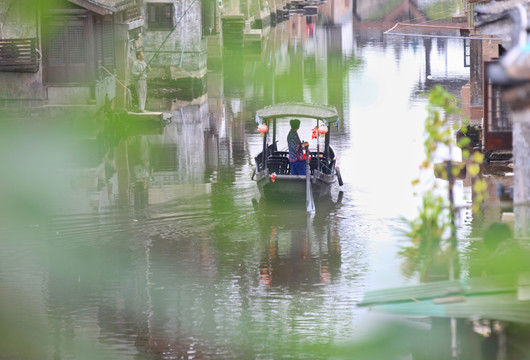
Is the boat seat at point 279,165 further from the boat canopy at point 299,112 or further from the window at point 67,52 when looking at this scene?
the window at point 67,52

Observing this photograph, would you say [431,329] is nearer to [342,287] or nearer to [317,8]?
[342,287]

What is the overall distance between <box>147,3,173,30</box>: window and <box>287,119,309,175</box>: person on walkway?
85.6 ft

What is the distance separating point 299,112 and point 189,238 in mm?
6087

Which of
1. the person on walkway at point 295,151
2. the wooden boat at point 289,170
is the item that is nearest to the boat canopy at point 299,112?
the wooden boat at point 289,170

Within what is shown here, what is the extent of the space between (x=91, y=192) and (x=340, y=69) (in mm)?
34207

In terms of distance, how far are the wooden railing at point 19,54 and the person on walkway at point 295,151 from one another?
1263 cm

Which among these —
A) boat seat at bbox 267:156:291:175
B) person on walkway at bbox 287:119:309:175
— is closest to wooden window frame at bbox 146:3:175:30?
boat seat at bbox 267:156:291:175

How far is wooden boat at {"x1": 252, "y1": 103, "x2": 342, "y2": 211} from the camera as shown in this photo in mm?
28250

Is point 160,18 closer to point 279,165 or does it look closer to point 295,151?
point 279,165

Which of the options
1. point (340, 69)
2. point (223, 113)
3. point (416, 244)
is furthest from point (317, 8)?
point (416, 244)

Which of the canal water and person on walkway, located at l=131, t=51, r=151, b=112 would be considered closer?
the canal water

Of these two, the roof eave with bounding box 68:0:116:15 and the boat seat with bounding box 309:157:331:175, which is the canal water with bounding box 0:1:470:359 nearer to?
the boat seat with bounding box 309:157:331:175

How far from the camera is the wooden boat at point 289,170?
28250mm

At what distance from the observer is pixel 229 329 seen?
19.1m
